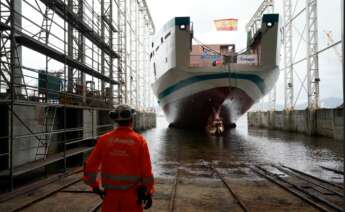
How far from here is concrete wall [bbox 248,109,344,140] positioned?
1786 cm

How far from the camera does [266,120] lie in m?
34.3

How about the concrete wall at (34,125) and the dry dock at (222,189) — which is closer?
the dry dock at (222,189)

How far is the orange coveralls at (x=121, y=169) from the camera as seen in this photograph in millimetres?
3221

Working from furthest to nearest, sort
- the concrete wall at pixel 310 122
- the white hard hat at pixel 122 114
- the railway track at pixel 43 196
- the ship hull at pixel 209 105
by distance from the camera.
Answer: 1. the ship hull at pixel 209 105
2. the concrete wall at pixel 310 122
3. the railway track at pixel 43 196
4. the white hard hat at pixel 122 114

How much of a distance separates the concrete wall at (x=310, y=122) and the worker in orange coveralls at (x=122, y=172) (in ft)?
53.0

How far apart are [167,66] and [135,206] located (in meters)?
19.7

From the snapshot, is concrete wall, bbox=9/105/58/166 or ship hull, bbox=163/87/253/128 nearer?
concrete wall, bbox=9/105/58/166

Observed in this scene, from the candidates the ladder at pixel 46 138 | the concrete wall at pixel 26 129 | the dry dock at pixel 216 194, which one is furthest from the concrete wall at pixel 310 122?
the concrete wall at pixel 26 129

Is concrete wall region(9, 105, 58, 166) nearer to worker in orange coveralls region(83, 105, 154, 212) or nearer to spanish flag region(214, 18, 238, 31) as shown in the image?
worker in orange coveralls region(83, 105, 154, 212)

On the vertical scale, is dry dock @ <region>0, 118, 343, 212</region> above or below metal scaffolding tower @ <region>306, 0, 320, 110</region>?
below

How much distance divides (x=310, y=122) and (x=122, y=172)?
21.2 meters

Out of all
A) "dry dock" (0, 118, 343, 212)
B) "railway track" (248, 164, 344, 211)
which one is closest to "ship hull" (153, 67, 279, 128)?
"dry dock" (0, 118, 343, 212)

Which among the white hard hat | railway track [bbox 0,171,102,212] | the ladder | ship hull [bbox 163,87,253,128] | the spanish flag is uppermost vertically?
the spanish flag

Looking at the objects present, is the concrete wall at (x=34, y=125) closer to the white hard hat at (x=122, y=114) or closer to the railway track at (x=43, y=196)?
the railway track at (x=43, y=196)
